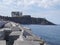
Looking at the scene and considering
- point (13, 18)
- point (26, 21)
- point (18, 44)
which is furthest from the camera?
point (26, 21)

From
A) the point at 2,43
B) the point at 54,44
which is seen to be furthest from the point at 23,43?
the point at 54,44

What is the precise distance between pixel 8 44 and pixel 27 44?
6.92 feet

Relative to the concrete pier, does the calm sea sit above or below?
below

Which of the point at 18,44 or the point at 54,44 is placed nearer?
the point at 18,44

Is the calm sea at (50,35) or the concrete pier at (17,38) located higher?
the concrete pier at (17,38)

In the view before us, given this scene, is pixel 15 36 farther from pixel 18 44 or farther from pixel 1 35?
pixel 18 44

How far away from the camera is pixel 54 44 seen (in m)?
23.2

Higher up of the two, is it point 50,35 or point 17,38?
point 17,38

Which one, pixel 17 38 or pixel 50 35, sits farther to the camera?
pixel 50 35

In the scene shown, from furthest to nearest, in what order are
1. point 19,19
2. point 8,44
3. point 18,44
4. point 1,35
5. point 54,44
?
point 19,19, point 54,44, point 1,35, point 8,44, point 18,44

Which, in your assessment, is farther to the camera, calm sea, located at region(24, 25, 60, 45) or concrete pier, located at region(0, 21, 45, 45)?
calm sea, located at region(24, 25, 60, 45)

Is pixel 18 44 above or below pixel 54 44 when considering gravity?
above

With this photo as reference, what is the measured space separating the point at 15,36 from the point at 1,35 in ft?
1.80

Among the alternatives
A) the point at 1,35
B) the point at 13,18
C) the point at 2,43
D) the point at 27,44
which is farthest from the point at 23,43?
the point at 13,18
